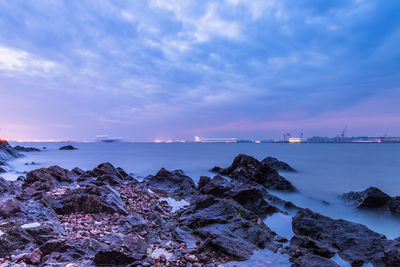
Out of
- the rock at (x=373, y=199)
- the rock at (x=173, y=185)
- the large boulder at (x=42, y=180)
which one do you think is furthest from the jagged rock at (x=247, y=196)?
the large boulder at (x=42, y=180)

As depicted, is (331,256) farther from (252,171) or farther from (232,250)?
(252,171)

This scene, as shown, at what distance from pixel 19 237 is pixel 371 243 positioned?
30.7ft

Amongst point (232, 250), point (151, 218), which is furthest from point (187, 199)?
point (232, 250)

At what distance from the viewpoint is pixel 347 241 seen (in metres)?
6.78

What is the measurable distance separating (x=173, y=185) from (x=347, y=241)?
38.2ft

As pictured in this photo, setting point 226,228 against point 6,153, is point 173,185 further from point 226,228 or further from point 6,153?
point 6,153

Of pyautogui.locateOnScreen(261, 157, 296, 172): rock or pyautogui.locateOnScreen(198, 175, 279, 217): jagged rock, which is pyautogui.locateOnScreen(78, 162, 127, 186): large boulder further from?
pyautogui.locateOnScreen(261, 157, 296, 172): rock

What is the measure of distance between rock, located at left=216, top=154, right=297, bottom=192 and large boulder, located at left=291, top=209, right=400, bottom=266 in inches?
333

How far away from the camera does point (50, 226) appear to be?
5.97 meters

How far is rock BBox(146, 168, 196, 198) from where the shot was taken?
14.1 m

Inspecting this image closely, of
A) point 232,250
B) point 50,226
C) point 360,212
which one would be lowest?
point 360,212

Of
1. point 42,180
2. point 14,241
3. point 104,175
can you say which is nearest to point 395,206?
point 14,241

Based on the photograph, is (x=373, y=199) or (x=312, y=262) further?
(x=373, y=199)

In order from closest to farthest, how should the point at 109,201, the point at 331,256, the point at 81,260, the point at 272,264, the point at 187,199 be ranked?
1. the point at 81,260
2. the point at 272,264
3. the point at 331,256
4. the point at 109,201
5. the point at 187,199
